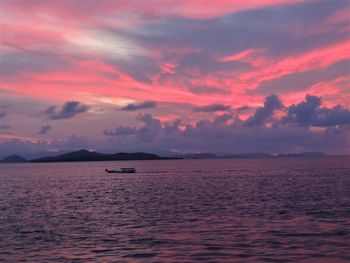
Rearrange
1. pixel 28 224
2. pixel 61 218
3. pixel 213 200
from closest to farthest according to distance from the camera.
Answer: pixel 28 224 → pixel 61 218 → pixel 213 200

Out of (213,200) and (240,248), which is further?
(213,200)

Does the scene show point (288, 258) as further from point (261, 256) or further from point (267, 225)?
point (267, 225)

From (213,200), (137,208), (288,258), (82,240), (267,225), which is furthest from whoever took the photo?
(213,200)

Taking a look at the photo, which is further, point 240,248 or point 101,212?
point 101,212

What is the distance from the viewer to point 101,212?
62219mm

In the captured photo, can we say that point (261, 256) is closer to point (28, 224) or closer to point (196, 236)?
point (196, 236)

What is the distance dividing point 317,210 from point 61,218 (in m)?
32.9

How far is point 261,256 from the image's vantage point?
33188 mm

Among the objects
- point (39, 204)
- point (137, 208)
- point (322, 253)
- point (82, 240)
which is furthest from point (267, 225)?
point (39, 204)

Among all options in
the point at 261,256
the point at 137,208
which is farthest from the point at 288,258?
the point at 137,208

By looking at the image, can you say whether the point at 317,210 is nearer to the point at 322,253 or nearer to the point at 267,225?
the point at 267,225

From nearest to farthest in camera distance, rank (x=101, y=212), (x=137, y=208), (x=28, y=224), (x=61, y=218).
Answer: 1. (x=28, y=224)
2. (x=61, y=218)
3. (x=101, y=212)
4. (x=137, y=208)

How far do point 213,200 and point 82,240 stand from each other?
37.1 meters

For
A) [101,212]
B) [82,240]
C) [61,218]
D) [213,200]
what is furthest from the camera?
[213,200]
